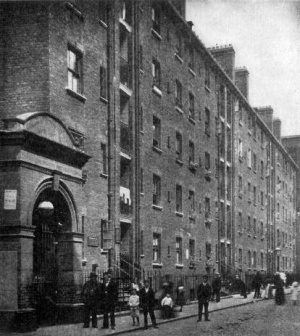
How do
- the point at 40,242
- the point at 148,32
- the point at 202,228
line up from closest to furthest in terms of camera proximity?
the point at 40,242, the point at 148,32, the point at 202,228

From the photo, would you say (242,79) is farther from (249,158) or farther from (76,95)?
(76,95)

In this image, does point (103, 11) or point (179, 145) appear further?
point (179, 145)

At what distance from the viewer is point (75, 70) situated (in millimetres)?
23375

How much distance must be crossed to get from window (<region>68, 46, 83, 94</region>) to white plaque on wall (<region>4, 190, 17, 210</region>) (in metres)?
7.22

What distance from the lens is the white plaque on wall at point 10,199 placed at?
54.2ft

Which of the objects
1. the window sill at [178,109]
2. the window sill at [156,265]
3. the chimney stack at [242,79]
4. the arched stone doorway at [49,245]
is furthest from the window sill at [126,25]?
the chimney stack at [242,79]

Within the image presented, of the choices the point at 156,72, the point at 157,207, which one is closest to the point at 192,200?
the point at 157,207

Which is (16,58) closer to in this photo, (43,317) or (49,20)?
(49,20)

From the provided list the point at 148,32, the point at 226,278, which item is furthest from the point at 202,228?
the point at 148,32

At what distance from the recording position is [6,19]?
21.3 m

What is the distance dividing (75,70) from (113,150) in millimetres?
3991

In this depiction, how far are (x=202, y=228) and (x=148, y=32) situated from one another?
1355 centimetres

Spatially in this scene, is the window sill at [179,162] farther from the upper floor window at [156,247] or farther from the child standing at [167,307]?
the child standing at [167,307]

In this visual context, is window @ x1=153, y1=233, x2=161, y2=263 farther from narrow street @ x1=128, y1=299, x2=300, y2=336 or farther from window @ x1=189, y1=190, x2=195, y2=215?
narrow street @ x1=128, y1=299, x2=300, y2=336
